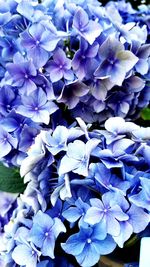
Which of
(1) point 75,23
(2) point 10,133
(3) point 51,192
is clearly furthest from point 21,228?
(1) point 75,23

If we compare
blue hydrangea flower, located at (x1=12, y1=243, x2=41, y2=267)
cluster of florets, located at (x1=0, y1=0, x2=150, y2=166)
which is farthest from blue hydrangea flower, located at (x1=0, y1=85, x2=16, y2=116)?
blue hydrangea flower, located at (x1=12, y1=243, x2=41, y2=267)

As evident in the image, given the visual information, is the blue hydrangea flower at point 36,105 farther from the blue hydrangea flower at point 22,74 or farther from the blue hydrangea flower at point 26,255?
the blue hydrangea flower at point 26,255

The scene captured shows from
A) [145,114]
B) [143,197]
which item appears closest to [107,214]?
[143,197]

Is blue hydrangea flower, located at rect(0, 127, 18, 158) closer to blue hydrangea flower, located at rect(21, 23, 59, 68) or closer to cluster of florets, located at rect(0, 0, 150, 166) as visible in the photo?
cluster of florets, located at rect(0, 0, 150, 166)

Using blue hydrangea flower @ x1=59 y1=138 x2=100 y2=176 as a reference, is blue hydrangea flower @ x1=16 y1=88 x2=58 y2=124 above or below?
below

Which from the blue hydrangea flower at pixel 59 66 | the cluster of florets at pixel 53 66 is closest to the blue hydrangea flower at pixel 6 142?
the cluster of florets at pixel 53 66

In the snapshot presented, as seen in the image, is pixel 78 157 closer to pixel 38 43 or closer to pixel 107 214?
pixel 107 214

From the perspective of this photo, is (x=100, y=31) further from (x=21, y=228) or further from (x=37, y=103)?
(x=21, y=228)
